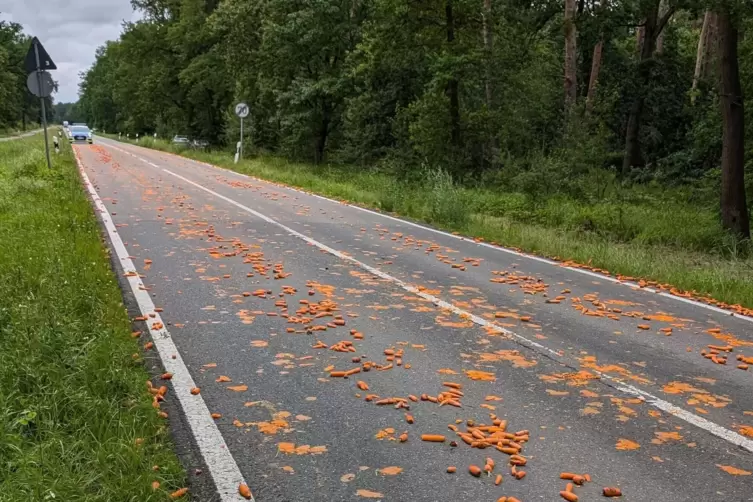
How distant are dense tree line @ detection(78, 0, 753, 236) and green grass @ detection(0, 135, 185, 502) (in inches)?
480

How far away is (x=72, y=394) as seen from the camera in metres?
3.92

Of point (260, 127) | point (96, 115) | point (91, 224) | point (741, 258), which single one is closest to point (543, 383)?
point (91, 224)

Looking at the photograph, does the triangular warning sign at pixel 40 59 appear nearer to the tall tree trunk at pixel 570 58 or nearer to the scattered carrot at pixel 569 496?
the tall tree trunk at pixel 570 58

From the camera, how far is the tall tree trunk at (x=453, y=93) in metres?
20.7

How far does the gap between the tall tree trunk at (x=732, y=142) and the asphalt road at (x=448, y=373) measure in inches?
301

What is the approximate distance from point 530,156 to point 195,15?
31446 mm

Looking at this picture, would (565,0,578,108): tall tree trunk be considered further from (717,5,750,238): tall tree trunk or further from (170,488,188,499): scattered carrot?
(170,488,188,499): scattered carrot

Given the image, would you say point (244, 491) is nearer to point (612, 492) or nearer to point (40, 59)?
point (612, 492)

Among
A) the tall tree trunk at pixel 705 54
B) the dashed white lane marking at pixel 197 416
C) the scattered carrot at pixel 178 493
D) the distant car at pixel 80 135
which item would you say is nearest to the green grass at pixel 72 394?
the scattered carrot at pixel 178 493

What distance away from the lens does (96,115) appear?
111500mm

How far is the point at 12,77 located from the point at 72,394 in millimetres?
71620

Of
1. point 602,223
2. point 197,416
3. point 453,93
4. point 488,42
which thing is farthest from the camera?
point 453,93

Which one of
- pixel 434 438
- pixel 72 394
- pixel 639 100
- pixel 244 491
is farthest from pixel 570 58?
pixel 244 491

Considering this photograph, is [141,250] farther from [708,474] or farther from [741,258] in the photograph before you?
[741,258]
